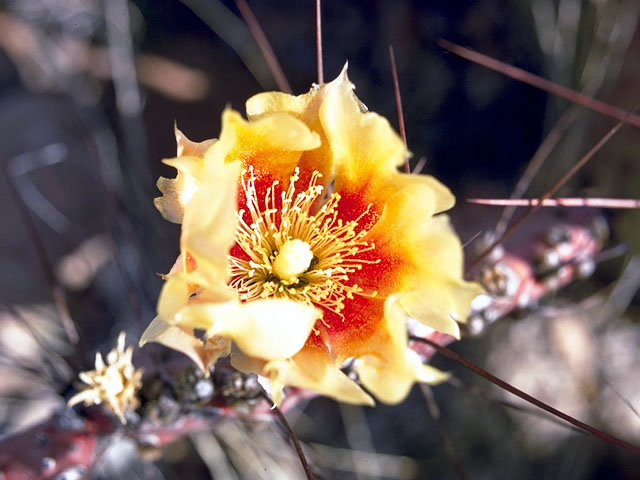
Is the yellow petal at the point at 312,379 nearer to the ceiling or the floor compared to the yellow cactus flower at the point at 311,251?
nearer to the floor

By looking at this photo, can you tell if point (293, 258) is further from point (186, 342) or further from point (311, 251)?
point (186, 342)

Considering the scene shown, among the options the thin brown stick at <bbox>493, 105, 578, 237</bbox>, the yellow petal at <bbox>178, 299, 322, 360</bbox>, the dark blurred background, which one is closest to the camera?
Result: the yellow petal at <bbox>178, 299, 322, 360</bbox>

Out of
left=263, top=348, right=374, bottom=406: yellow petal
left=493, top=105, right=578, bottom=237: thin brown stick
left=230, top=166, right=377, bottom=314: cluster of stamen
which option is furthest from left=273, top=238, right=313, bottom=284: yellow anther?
left=493, top=105, right=578, bottom=237: thin brown stick

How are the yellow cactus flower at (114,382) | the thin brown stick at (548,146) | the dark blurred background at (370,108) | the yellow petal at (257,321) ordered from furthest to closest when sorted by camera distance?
the dark blurred background at (370,108) < the thin brown stick at (548,146) < the yellow cactus flower at (114,382) < the yellow petal at (257,321)

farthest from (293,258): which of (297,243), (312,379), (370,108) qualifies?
(370,108)

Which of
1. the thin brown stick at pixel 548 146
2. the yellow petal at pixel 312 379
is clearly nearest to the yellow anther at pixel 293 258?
the yellow petal at pixel 312 379

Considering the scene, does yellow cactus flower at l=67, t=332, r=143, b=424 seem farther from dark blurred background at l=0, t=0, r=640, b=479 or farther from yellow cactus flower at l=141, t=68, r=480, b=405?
dark blurred background at l=0, t=0, r=640, b=479

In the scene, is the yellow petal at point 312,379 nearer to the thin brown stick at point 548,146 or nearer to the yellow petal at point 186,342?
the yellow petal at point 186,342
